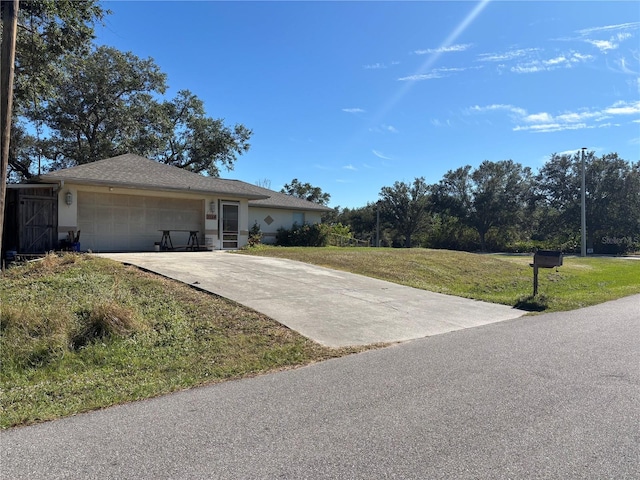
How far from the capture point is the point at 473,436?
347 centimetres

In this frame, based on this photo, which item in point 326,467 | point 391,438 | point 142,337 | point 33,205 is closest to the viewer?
point 326,467

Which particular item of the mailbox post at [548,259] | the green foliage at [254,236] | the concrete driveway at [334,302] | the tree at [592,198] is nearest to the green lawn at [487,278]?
the mailbox post at [548,259]

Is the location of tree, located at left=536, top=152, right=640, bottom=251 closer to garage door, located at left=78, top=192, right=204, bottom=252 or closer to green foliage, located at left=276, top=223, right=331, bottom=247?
green foliage, located at left=276, top=223, right=331, bottom=247

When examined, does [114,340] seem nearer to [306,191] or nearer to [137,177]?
[137,177]

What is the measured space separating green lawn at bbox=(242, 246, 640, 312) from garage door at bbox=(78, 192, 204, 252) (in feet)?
11.1

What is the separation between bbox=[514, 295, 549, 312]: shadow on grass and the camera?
10273mm

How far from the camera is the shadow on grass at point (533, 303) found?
1027cm

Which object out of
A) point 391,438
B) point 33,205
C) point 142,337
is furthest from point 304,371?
point 33,205

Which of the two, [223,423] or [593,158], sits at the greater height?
[593,158]

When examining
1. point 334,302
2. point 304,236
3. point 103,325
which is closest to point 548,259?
point 334,302

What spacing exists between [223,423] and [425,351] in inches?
135

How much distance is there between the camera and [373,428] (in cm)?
364

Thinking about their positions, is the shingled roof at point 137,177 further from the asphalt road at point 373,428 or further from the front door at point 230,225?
the asphalt road at point 373,428

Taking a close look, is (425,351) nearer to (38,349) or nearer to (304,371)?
(304,371)
